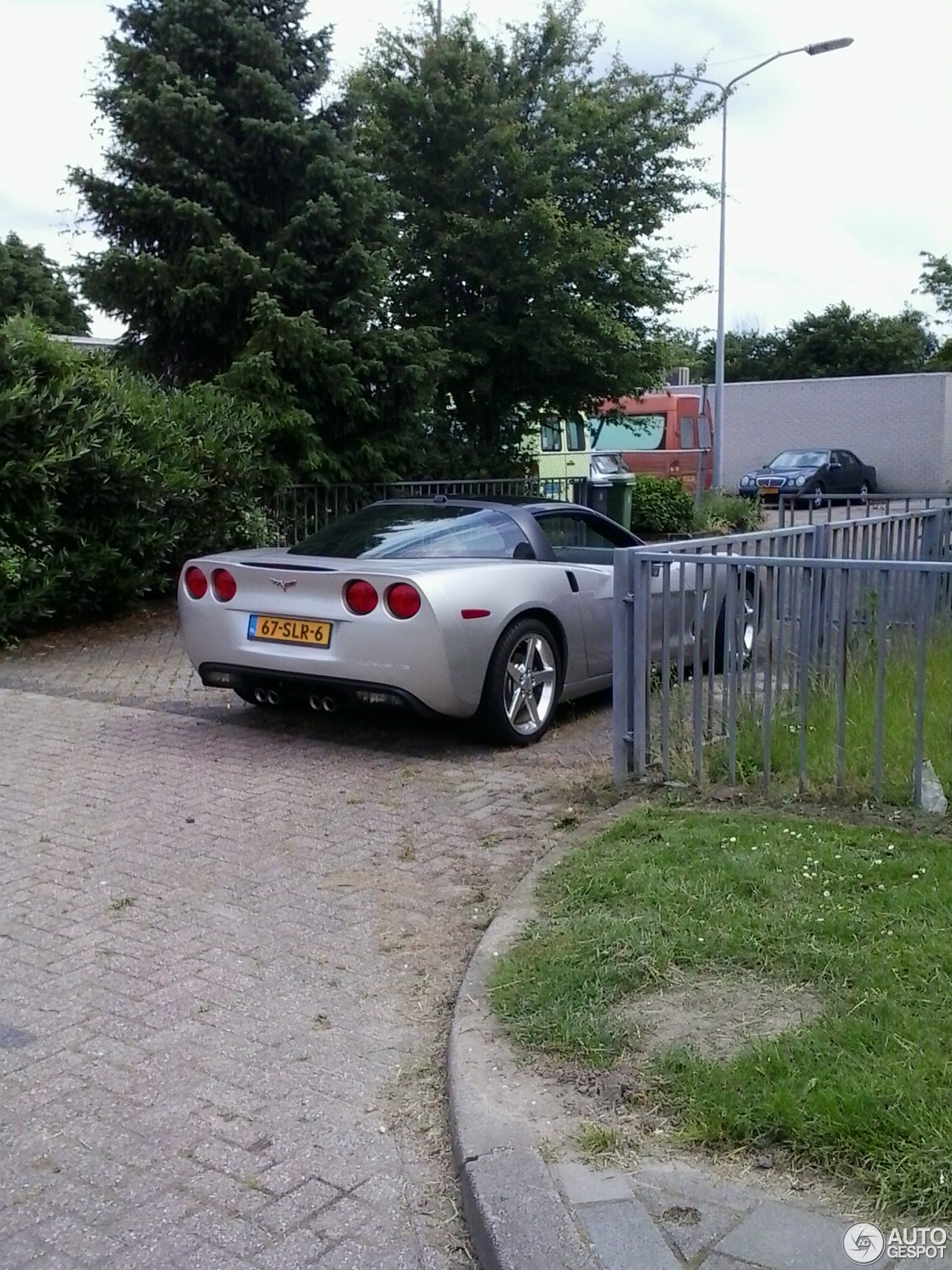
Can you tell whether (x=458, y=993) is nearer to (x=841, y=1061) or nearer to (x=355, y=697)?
(x=841, y=1061)

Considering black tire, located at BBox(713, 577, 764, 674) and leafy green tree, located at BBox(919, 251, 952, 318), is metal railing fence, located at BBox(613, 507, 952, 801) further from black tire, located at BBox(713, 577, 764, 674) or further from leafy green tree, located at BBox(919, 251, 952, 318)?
leafy green tree, located at BBox(919, 251, 952, 318)

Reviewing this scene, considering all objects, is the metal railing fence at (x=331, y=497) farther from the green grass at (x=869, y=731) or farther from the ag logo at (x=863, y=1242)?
the ag logo at (x=863, y=1242)

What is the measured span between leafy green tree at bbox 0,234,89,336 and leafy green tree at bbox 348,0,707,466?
24.6m

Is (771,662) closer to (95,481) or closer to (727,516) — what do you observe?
(95,481)

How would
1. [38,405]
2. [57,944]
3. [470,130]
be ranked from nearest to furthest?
[57,944], [38,405], [470,130]

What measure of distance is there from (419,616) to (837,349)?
57.4 metres

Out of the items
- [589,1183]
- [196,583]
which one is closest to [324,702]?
[196,583]

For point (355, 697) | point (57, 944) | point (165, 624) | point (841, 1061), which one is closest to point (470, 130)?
point (165, 624)

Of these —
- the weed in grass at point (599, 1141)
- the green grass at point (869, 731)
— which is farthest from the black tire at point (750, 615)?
the weed in grass at point (599, 1141)

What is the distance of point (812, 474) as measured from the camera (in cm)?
3312

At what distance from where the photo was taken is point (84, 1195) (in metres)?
2.92

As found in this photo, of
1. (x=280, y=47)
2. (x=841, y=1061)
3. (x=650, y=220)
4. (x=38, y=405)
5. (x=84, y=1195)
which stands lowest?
(x=84, y=1195)

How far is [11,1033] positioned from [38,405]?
7.21m

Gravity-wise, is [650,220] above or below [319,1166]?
above
